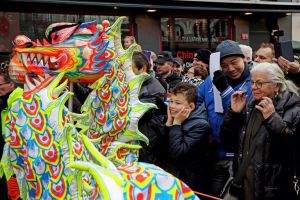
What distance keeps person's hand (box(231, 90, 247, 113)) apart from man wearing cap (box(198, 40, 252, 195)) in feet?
1.04

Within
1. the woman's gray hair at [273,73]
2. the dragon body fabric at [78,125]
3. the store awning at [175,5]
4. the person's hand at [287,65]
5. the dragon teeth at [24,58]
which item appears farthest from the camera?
the store awning at [175,5]

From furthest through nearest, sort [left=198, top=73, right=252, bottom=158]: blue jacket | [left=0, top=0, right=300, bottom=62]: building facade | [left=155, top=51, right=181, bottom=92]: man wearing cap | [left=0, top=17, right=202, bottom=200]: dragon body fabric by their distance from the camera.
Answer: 1. [left=0, top=0, right=300, bottom=62]: building facade
2. [left=155, top=51, right=181, bottom=92]: man wearing cap
3. [left=198, top=73, right=252, bottom=158]: blue jacket
4. [left=0, top=17, right=202, bottom=200]: dragon body fabric

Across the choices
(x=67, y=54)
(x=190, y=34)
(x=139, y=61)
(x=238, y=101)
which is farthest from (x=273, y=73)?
(x=190, y=34)

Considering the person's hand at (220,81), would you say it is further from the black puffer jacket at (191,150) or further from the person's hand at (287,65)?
the person's hand at (287,65)

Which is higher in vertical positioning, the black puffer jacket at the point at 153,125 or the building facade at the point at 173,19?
the building facade at the point at 173,19

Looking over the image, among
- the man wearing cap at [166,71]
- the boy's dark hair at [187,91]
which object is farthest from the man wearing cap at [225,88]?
the man wearing cap at [166,71]

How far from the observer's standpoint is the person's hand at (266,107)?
329 cm

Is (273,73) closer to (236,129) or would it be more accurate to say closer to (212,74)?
(236,129)

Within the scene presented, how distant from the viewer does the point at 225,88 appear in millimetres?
4023

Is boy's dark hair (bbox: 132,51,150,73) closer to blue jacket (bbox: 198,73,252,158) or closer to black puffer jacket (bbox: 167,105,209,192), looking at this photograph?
blue jacket (bbox: 198,73,252,158)

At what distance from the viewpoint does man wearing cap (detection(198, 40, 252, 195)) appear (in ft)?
13.2

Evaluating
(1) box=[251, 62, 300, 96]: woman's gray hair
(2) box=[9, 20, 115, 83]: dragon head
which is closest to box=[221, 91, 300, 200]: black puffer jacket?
(1) box=[251, 62, 300, 96]: woman's gray hair

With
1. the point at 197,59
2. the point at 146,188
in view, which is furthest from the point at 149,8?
the point at 146,188

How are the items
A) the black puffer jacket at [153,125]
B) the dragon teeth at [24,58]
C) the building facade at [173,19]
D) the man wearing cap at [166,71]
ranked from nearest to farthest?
the dragon teeth at [24,58]
the black puffer jacket at [153,125]
the man wearing cap at [166,71]
the building facade at [173,19]
